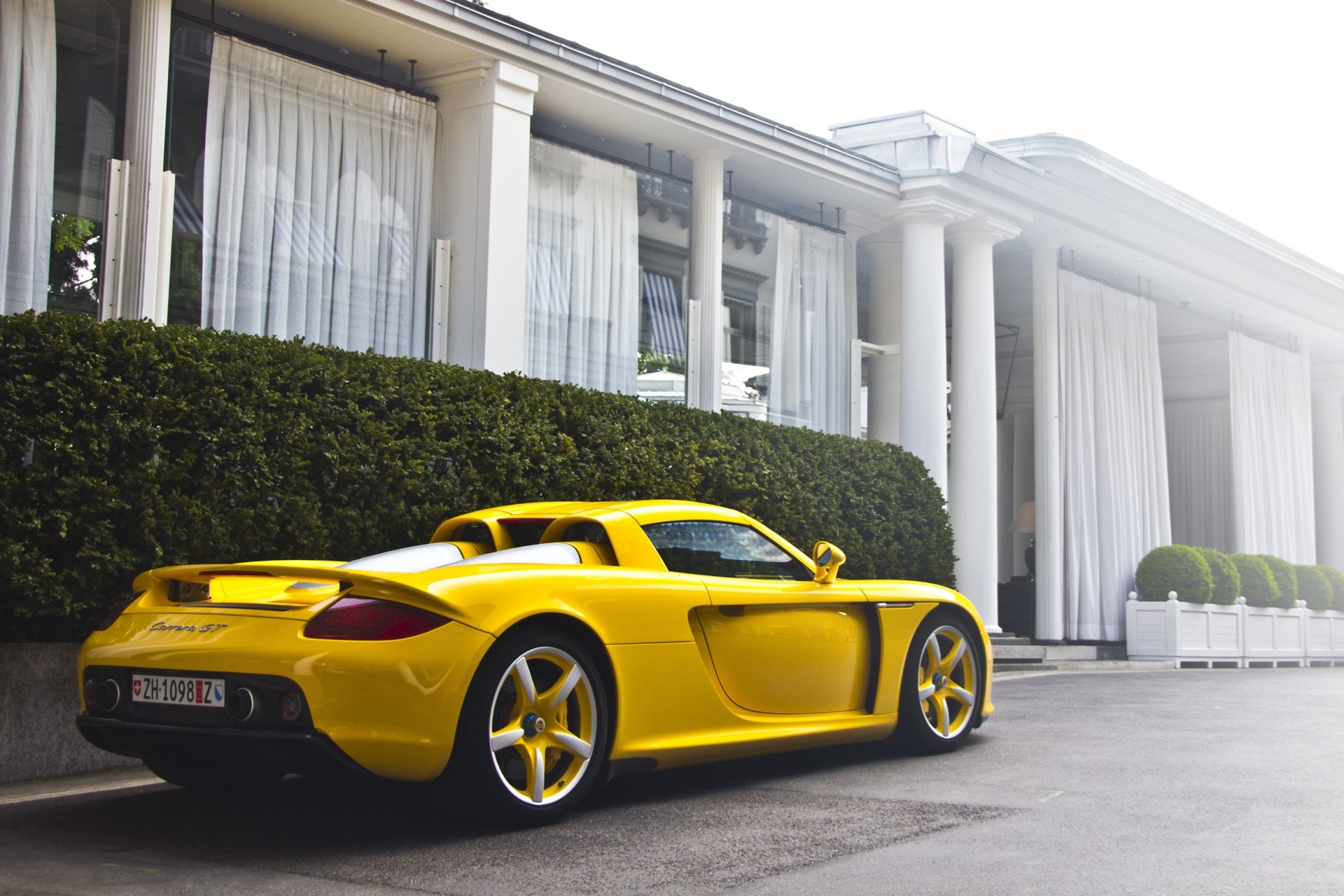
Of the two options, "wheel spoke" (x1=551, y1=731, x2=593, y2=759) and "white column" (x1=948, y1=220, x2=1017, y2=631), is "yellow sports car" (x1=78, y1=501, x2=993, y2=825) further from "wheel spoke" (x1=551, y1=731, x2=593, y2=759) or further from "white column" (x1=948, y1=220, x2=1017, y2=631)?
"white column" (x1=948, y1=220, x2=1017, y2=631)

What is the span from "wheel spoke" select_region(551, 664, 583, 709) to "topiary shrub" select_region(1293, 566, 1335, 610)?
1945cm

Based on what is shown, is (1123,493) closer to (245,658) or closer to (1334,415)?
(1334,415)

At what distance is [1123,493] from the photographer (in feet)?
58.4

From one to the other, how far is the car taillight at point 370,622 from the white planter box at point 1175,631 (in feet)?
47.9

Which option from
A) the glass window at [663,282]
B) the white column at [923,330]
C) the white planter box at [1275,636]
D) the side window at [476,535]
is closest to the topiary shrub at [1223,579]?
the white planter box at [1275,636]

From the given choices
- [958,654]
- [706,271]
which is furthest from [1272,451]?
[958,654]

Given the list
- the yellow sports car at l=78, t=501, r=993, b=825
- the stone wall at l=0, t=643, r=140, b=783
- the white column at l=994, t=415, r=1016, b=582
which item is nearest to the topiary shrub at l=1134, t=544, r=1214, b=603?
the white column at l=994, t=415, r=1016, b=582

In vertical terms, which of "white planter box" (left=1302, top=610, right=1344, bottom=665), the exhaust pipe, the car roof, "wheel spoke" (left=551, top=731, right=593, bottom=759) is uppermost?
the car roof

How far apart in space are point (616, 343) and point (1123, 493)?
9.22 metres

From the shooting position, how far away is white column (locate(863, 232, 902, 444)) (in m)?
15.9

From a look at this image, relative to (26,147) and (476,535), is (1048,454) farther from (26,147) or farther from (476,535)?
(26,147)

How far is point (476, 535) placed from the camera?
18.0 ft

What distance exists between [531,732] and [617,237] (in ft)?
27.3

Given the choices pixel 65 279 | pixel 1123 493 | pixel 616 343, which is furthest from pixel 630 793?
pixel 1123 493
